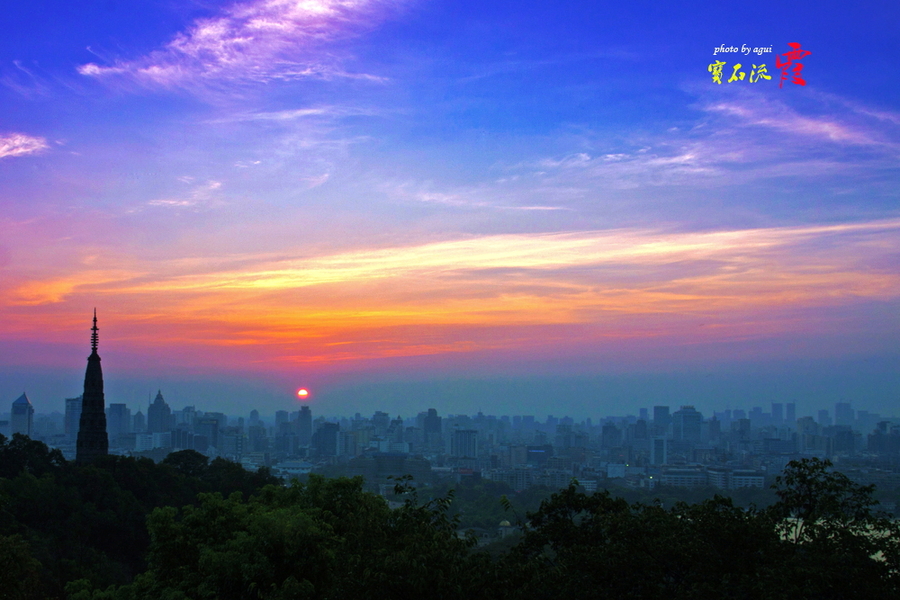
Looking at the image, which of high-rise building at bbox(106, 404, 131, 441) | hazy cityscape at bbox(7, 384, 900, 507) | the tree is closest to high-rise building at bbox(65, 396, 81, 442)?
hazy cityscape at bbox(7, 384, 900, 507)

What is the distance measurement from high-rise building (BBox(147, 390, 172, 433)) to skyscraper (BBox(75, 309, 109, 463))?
9727cm

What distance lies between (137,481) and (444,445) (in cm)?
10346

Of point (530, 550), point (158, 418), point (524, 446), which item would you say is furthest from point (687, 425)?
point (530, 550)

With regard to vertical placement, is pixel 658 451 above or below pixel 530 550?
below

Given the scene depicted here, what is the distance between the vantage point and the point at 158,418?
12550cm

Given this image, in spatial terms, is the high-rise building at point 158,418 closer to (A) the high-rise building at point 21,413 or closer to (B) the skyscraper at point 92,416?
(A) the high-rise building at point 21,413

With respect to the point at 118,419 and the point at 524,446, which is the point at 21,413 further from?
the point at 524,446

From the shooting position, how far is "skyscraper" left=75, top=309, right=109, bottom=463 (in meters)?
32.2

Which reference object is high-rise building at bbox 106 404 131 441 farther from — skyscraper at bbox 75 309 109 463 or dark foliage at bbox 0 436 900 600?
dark foliage at bbox 0 436 900 600

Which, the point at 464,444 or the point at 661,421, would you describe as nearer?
the point at 464,444

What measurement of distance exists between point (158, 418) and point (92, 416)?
99120mm

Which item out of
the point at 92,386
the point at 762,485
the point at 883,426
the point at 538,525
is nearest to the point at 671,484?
the point at 762,485

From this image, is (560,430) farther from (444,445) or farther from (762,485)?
A: (762,485)

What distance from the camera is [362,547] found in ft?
27.2
